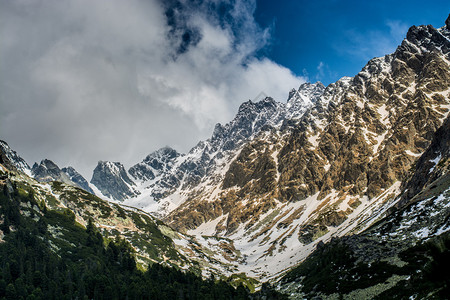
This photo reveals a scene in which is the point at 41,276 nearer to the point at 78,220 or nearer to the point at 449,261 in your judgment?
the point at 78,220

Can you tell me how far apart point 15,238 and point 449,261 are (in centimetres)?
13563

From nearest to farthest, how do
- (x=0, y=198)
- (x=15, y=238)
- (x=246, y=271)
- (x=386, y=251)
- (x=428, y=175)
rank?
(x=386, y=251) < (x=15, y=238) < (x=428, y=175) < (x=0, y=198) < (x=246, y=271)

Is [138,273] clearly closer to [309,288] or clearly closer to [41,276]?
[41,276]

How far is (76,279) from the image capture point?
346 ft

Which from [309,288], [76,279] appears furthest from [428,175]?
[76,279]

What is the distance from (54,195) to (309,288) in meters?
171

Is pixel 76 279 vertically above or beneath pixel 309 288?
above

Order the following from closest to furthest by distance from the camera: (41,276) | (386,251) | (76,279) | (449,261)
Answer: (449,261) < (386,251) < (41,276) < (76,279)

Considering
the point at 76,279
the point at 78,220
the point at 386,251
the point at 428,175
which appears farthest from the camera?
the point at 78,220

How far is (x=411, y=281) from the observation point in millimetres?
46344

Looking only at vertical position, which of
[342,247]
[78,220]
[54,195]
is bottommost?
[342,247]

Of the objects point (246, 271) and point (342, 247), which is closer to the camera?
point (342, 247)

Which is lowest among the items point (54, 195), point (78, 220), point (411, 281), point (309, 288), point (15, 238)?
point (411, 281)

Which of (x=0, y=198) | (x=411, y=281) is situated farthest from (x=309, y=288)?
(x=0, y=198)
